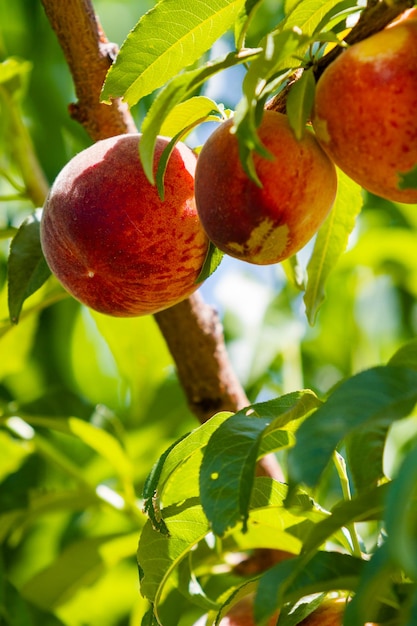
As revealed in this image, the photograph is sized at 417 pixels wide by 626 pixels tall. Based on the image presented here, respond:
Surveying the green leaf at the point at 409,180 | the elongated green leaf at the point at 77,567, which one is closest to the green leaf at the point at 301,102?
the green leaf at the point at 409,180

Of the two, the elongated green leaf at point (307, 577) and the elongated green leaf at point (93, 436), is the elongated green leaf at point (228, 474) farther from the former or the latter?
the elongated green leaf at point (93, 436)

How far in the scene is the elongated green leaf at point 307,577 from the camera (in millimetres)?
662

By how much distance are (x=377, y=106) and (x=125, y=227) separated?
12.7 inches

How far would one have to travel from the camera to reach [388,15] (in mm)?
839

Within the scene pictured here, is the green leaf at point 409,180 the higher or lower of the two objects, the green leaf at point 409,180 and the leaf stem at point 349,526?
the higher

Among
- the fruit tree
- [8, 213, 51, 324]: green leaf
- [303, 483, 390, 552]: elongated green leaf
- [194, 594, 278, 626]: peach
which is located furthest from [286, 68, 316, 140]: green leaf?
[194, 594, 278, 626]: peach

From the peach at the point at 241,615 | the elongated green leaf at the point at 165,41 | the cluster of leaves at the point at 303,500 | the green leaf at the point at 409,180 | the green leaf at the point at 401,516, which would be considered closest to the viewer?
the green leaf at the point at 401,516

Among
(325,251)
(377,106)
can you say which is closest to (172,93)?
(377,106)

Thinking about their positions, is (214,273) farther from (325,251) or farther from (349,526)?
(349,526)

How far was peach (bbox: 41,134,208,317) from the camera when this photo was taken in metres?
0.99

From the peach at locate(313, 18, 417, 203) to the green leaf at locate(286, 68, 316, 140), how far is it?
1 centimetres

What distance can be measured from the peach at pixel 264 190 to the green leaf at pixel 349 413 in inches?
9.3

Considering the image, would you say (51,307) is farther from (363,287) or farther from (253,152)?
(253,152)

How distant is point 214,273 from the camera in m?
1.19
